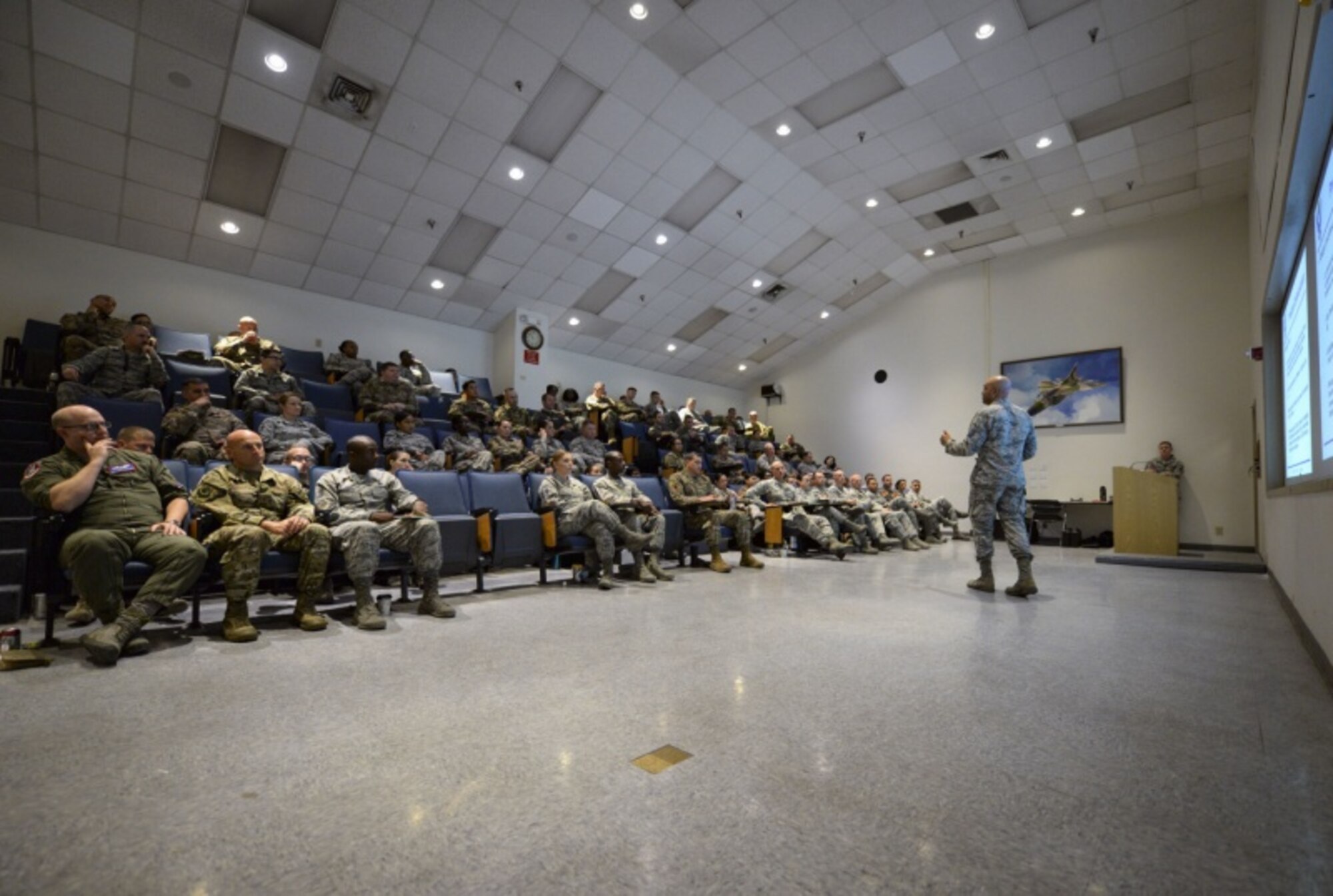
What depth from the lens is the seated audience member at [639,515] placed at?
176 inches

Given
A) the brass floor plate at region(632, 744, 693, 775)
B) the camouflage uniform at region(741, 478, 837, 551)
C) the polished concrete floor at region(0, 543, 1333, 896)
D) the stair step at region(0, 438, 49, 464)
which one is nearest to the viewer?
the polished concrete floor at region(0, 543, 1333, 896)

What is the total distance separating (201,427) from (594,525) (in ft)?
9.72

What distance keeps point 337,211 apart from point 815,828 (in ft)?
24.6

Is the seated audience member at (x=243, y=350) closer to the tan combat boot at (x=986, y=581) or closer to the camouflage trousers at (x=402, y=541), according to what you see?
the camouflage trousers at (x=402, y=541)

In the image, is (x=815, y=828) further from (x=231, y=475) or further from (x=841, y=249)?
(x=841, y=249)

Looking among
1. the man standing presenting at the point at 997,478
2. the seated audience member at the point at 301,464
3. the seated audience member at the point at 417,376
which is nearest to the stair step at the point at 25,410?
the seated audience member at the point at 301,464

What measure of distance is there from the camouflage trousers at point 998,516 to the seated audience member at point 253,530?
3.94 meters

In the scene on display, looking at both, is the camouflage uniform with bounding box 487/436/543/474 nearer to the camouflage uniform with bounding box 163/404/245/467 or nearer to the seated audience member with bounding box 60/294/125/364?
the camouflage uniform with bounding box 163/404/245/467

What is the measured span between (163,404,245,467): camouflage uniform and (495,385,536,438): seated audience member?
2740 mm

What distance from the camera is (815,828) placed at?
1086 millimetres

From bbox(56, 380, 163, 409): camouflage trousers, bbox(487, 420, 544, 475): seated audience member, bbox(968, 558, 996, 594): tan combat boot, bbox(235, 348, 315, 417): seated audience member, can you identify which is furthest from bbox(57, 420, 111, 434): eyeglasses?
bbox(968, 558, 996, 594): tan combat boot

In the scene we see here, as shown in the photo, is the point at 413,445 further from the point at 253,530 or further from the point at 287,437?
the point at 253,530

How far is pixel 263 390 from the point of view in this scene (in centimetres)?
521

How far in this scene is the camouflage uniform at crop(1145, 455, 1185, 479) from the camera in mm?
8266
